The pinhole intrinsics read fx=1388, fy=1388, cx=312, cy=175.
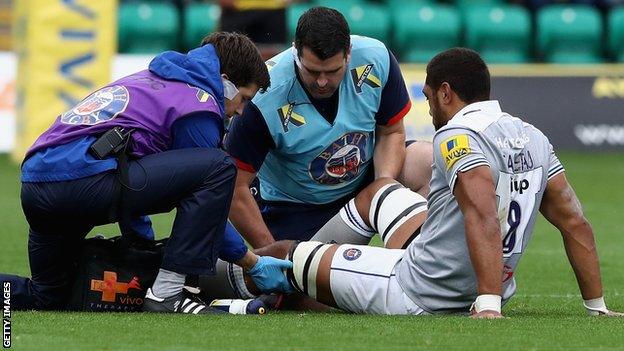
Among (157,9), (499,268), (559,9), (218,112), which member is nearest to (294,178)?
(218,112)

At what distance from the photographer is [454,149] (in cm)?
572

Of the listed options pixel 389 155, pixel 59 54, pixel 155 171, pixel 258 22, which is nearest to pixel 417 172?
pixel 389 155

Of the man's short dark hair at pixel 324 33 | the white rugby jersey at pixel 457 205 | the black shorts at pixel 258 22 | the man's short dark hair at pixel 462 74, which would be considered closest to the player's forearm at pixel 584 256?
the white rugby jersey at pixel 457 205

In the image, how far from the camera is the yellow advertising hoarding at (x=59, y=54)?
14633mm

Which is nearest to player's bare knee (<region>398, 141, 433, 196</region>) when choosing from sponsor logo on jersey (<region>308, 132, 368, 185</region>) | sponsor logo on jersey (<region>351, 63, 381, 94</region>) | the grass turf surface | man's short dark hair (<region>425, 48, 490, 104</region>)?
sponsor logo on jersey (<region>308, 132, 368, 185</region>)

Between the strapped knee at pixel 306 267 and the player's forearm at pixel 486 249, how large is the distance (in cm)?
91

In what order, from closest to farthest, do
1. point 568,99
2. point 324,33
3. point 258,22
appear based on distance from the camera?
point 324,33
point 258,22
point 568,99

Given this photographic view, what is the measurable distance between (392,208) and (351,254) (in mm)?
600

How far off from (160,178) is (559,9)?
500 inches

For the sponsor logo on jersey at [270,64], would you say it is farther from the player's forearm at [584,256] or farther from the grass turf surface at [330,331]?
the player's forearm at [584,256]

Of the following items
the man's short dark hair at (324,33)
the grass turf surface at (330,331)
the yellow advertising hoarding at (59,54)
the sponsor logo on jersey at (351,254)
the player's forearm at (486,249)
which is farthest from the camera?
the yellow advertising hoarding at (59,54)

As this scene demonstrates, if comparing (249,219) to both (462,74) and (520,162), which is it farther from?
(520,162)

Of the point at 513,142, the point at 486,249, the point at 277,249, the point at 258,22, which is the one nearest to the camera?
the point at 486,249

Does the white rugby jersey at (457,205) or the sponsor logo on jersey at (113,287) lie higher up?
the white rugby jersey at (457,205)
